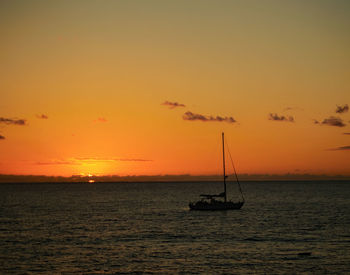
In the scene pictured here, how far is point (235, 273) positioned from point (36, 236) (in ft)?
122

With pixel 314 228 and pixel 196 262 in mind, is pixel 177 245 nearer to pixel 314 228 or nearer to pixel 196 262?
pixel 196 262

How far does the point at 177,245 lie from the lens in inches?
2372

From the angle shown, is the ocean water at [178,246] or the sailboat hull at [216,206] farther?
the sailboat hull at [216,206]

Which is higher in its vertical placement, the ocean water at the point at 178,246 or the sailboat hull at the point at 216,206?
the sailboat hull at the point at 216,206

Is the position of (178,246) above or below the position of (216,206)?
below

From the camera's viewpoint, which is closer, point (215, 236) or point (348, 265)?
point (348, 265)

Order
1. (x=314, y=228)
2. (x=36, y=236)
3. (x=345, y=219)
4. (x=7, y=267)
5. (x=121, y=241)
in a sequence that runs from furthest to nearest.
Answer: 1. (x=345, y=219)
2. (x=314, y=228)
3. (x=36, y=236)
4. (x=121, y=241)
5. (x=7, y=267)

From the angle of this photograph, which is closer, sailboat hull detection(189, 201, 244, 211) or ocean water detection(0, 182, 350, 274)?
ocean water detection(0, 182, 350, 274)

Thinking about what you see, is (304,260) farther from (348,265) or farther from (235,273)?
(235,273)

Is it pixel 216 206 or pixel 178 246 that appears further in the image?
pixel 216 206

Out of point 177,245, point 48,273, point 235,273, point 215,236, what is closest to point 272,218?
point 215,236

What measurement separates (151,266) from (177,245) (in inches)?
516

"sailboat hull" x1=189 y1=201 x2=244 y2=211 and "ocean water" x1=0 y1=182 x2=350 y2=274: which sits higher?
"sailboat hull" x1=189 y1=201 x2=244 y2=211

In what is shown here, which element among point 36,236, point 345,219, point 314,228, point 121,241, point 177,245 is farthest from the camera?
point 345,219
